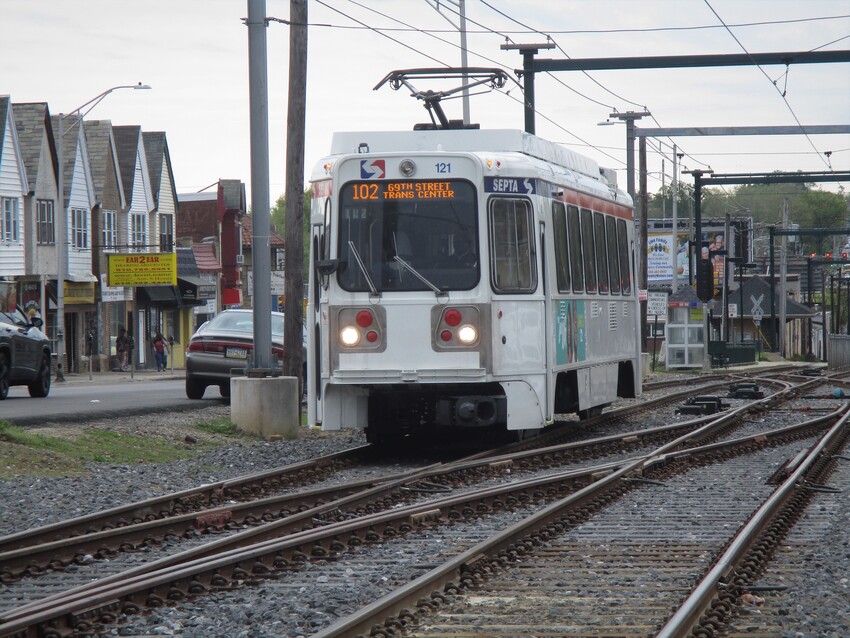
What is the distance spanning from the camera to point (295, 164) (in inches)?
794

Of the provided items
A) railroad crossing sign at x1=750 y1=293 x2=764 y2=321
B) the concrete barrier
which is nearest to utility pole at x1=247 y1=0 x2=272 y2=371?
the concrete barrier

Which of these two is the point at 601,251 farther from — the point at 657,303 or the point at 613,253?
the point at 657,303

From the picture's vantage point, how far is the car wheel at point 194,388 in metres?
25.1

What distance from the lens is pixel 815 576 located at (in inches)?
317

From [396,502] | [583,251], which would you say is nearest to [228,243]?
[583,251]

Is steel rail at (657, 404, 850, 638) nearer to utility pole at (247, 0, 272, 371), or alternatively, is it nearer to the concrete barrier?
the concrete barrier

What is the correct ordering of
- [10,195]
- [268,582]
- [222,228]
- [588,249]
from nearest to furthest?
[268,582] → [588,249] → [10,195] → [222,228]

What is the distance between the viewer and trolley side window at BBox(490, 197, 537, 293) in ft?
47.5

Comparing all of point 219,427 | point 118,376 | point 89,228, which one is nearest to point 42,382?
point 219,427

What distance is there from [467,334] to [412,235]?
3.78 ft

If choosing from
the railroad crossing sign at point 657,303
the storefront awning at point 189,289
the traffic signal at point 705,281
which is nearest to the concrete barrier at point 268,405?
the traffic signal at point 705,281

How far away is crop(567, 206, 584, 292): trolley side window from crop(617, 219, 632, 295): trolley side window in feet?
9.15

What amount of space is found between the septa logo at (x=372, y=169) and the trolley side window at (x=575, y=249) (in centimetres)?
286

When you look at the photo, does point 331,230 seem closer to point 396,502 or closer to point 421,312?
point 421,312
